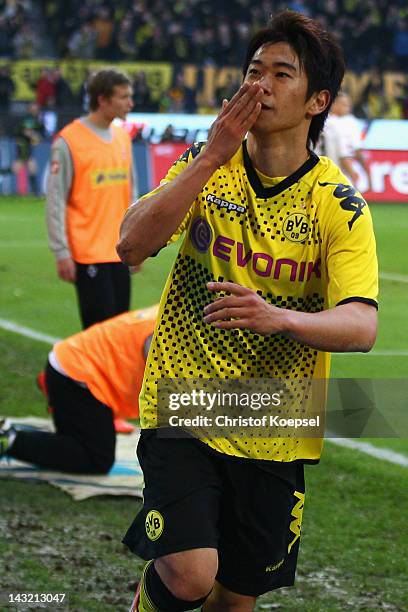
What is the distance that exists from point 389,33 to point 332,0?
2.21 m

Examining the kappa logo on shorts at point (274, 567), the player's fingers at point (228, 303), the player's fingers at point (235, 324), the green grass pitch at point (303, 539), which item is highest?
the player's fingers at point (228, 303)

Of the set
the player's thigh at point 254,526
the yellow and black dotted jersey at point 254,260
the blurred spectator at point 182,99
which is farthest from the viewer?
the blurred spectator at point 182,99

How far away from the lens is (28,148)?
90.8ft

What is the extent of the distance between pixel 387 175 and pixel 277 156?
941 inches

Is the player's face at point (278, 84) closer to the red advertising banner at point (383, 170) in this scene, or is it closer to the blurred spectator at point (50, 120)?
the red advertising banner at point (383, 170)

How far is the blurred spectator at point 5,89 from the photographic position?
33.1 metres

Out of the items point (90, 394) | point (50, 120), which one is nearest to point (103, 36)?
point (50, 120)

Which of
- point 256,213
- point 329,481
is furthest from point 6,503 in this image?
point 256,213

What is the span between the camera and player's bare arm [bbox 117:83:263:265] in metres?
3.56

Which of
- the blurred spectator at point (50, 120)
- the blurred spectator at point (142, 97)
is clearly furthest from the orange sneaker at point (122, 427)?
the blurred spectator at point (142, 97)

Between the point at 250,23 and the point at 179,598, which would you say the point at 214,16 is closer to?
the point at 250,23

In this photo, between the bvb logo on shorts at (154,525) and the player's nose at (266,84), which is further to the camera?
the bvb logo on shorts at (154,525)

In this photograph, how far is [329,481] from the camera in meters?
6.93

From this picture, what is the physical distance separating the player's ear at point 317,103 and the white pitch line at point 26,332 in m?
7.28
